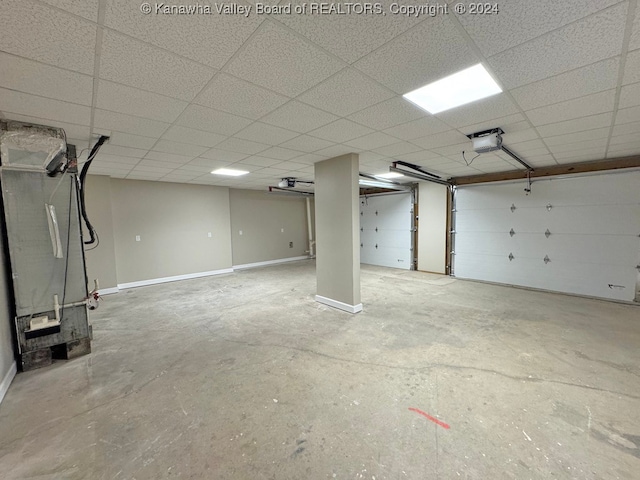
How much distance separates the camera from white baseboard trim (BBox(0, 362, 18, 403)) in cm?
212

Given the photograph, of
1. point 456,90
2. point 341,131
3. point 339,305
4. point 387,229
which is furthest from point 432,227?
point 456,90

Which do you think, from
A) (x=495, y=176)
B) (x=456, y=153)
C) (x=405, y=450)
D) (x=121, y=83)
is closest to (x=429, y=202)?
(x=495, y=176)

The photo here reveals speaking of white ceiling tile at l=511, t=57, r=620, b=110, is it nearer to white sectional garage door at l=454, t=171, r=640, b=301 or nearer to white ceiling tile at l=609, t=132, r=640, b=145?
white ceiling tile at l=609, t=132, r=640, b=145

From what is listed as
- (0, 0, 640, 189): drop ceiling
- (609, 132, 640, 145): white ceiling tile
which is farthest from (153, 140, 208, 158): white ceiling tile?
(609, 132, 640, 145): white ceiling tile

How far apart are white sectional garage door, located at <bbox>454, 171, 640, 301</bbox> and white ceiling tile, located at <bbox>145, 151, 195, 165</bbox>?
5678 millimetres

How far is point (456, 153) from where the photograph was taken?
12.4 feet

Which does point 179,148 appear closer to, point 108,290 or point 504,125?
point 504,125

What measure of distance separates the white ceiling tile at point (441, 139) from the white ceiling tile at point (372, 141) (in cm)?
31

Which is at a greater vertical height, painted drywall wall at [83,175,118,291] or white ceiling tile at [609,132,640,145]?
white ceiling tile at [609,132,640,145]

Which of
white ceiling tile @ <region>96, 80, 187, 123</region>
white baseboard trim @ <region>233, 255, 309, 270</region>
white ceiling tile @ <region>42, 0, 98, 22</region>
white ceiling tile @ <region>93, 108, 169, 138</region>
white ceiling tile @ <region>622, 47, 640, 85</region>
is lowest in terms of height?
white baseboard trim @ <region>233, 255, 309, 270</region>

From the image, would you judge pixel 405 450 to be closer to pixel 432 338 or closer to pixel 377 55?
pixel 432 338

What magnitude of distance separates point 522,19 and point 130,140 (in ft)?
11.6

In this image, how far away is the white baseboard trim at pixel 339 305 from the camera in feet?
12.8

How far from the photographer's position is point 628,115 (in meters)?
2.41
